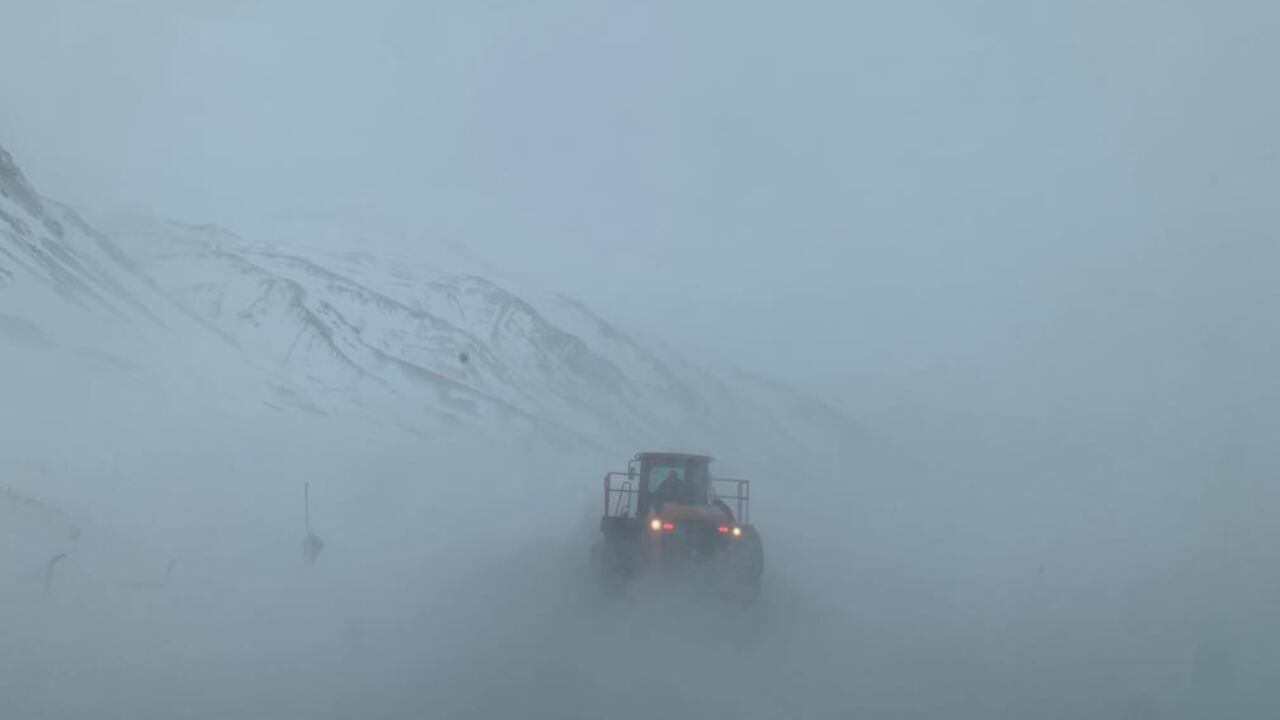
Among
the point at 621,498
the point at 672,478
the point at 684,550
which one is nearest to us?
the point at 684,550

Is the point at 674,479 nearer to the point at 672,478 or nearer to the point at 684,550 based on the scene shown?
the point at 672,478

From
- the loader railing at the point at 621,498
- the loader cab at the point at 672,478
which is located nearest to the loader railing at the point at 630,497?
the loader railing at the point at 621,498

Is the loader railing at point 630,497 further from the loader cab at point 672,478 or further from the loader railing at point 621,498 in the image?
the loader cab at point 672,478

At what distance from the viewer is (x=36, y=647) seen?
34.3ft

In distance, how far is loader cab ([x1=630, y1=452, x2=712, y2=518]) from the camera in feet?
52.5

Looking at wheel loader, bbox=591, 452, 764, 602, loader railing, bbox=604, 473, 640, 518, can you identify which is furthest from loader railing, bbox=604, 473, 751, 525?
wheel loader, bbox=591, 452, 764, 602

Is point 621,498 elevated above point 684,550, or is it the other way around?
point 621,498

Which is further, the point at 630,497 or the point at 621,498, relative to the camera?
the point at 621,498

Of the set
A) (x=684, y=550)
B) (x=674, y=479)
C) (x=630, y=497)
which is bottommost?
A: (x=684, y=550)

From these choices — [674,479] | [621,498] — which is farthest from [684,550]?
[621,498]

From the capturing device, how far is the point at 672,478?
52.8ft

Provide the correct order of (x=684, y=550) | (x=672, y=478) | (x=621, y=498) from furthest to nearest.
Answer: (x=621, y=498), (x=672, y=478), (x=684, y=550)

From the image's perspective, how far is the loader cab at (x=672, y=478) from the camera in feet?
52.5

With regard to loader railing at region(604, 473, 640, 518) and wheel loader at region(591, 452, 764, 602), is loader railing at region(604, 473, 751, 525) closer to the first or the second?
loader railing at region(604, 473, 640, 518)
